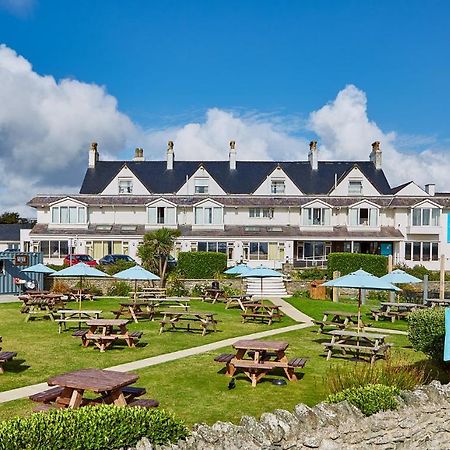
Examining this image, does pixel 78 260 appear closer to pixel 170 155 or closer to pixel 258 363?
pixel 170 155

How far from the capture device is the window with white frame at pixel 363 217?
49125 mm

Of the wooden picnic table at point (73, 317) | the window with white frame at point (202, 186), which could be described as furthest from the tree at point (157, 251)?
the window with white frame at point (202, 186)

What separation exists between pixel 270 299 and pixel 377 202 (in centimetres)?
2275

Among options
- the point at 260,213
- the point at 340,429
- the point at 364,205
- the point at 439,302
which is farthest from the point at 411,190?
the point at 340,429

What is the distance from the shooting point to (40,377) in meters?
12.7

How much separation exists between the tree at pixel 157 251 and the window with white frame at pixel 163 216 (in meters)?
12.5

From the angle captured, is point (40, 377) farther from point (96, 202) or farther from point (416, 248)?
point (416, 248)

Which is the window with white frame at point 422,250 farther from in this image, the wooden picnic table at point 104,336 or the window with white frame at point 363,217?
the wooden picnic table at point 104,336

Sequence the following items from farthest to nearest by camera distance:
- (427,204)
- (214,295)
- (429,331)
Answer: (427,204)
(214,295)
(429,331)

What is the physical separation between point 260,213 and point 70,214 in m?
18.0

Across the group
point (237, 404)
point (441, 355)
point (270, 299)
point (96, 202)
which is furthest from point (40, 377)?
point (96, 202)

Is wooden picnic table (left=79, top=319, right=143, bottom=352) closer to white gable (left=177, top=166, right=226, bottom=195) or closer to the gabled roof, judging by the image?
white gable (left=177, top=166, right=226, bottom=195)

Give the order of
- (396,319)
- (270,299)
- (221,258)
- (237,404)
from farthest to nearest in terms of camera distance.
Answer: (221,258) → (270,299) → (396,319) → (237,404)

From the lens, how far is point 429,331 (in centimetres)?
1273
